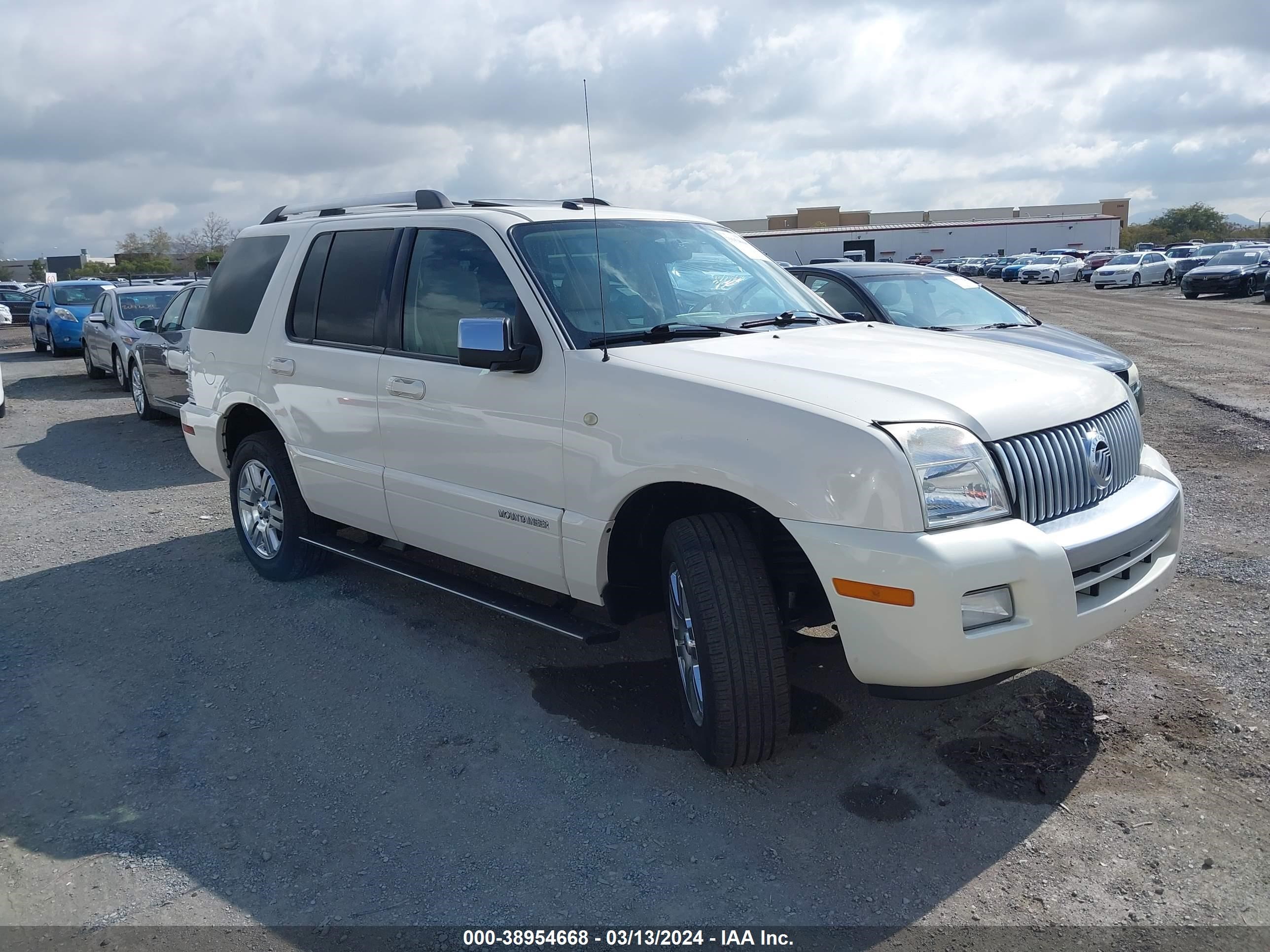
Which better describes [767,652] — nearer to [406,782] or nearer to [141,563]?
[406,782]

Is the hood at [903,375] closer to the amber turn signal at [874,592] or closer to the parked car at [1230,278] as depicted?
the amber turn signal at [874,592]

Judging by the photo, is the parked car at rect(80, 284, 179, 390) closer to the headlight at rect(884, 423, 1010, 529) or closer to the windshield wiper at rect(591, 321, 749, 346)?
the windshield wiper at rect(591, 321, 749, 346)

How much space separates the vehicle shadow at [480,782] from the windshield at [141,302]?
10.6 meters

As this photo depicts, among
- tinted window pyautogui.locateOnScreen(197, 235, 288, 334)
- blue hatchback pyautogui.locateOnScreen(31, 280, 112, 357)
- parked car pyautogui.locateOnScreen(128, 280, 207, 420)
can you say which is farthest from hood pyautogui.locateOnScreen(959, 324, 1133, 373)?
blue hatchback pyautogui.locateOnScreen(31, 280, 112, 357)

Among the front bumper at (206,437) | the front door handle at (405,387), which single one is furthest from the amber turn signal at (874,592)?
the front bumper at (206,437)

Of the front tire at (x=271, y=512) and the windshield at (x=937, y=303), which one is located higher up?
the windshield at (x=937, y=303)

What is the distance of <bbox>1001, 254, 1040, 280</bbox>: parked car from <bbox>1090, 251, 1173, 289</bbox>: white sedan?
953cm

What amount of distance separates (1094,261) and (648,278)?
2431 inches

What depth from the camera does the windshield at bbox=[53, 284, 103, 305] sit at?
21.9 m

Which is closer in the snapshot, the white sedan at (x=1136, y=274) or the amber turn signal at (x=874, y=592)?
the amber turn signal at (x=874, y=592)

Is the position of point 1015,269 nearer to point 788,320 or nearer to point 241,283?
point 241,283

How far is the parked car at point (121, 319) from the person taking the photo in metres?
14.2

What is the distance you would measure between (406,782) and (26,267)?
113 metres

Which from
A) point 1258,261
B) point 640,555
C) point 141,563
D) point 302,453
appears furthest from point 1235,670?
point 1258,261
